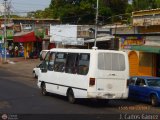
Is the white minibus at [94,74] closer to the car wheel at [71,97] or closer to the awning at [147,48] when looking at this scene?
the car wheel at [71,97]

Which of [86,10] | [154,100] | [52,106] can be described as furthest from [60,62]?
[86,10]

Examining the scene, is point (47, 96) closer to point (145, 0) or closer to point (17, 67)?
point (17, 67)

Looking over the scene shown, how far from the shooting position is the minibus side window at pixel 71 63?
22359 mm

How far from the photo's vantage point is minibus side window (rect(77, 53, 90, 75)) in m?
21.5

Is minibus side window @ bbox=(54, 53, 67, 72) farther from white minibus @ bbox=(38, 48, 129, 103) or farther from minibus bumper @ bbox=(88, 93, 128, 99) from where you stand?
minibus bumper @ bbox=(88, 93, 128, 99)

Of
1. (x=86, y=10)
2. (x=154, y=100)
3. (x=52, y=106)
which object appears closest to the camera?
(x=52, y=106)

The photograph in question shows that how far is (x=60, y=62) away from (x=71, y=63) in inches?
44.0

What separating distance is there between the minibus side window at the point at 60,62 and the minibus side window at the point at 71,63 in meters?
0.38

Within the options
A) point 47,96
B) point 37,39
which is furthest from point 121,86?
point 37,39

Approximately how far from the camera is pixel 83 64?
21.7 metres

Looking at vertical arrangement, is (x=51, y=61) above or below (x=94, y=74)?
above

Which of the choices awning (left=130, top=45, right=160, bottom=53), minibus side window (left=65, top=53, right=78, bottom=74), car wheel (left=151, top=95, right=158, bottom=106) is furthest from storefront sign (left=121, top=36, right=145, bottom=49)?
minibus side window (left=65, top=53, right=78, bottom=74)

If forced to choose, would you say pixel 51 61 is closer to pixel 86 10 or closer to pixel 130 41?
pixel 130 41

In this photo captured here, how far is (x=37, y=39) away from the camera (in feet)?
216
